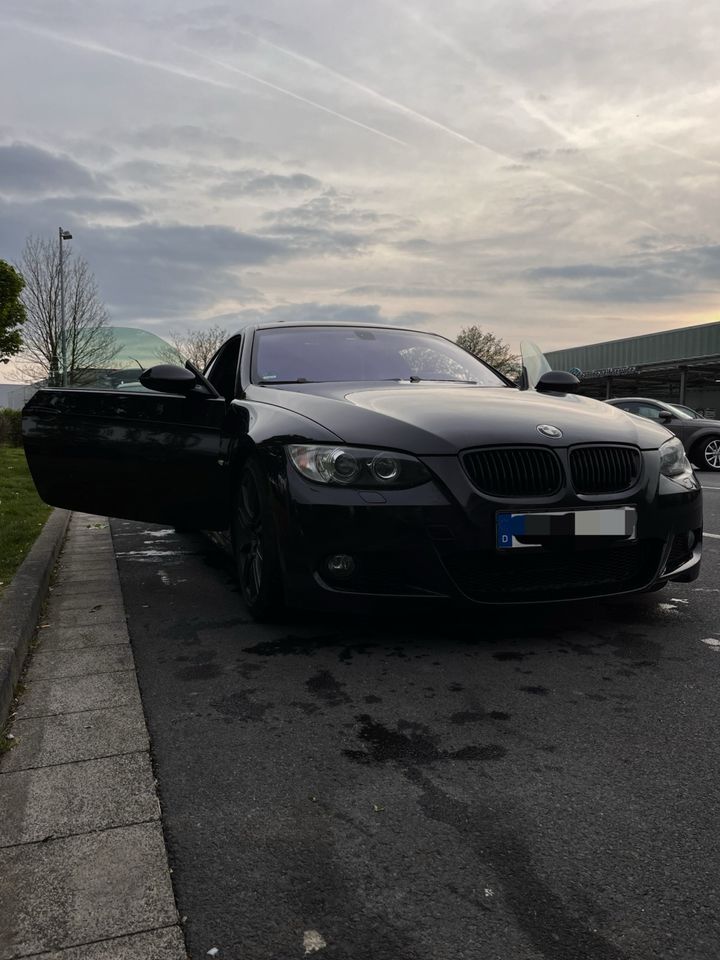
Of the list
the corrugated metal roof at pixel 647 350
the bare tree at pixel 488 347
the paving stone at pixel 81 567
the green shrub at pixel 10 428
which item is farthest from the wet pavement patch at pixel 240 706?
the bare tree at pixel 488 347

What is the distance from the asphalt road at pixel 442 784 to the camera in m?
1.51

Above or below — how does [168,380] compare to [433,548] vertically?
above

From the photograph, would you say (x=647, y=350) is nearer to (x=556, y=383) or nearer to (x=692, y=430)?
(x=692, y=430)

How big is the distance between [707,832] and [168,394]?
3.20 m

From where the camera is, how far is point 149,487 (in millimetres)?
4129

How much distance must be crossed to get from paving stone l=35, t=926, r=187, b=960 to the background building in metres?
30.3

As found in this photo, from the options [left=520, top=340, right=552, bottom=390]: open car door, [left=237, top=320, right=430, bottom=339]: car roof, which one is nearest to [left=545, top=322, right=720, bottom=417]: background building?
[left=520, top=340, right=552, bottom=390]: open car door

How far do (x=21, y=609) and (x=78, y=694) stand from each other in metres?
0.90

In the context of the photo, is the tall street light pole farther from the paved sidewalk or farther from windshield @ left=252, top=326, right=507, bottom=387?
the paved sidewalk

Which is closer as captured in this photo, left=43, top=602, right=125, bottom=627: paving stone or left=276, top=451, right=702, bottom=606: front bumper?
left=276, top=451, right=702, bottom=606: front bumper

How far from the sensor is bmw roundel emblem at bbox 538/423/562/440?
3.11m

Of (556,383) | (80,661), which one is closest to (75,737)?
(80,661)

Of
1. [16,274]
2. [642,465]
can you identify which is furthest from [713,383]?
[642,465]

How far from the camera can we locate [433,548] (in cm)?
290
